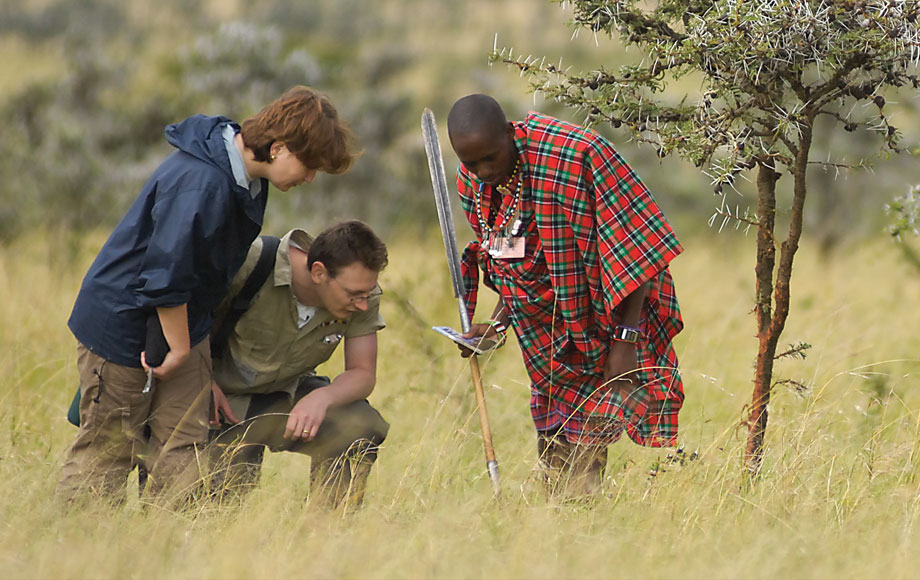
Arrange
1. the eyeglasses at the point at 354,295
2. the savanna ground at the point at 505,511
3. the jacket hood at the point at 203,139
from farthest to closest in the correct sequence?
the eyeglasses at the point at 354,295
the jacket hood at the point at 203,139
the savanna ground at the point at 505,511

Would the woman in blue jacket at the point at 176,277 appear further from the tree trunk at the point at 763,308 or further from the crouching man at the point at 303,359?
the tree trunk at the point at 763,308

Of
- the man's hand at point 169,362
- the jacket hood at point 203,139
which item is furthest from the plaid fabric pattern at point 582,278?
the man's hand at point 169,362

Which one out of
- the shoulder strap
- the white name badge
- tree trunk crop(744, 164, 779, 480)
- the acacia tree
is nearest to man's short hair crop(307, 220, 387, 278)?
the shoulder strap

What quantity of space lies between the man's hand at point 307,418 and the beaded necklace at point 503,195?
0.98 metres

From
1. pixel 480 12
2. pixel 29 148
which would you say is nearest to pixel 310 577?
pixel 29 148

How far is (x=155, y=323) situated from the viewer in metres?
3.88

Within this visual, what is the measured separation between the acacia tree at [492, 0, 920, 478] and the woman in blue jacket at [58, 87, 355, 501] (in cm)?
91

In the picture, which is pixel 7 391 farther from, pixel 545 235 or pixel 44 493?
pixel 545 235

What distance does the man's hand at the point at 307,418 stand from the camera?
4.38 meters

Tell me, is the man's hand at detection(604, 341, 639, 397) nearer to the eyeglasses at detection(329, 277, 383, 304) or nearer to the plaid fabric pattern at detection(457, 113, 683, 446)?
the plaid fabric pattern at detection(457, 113, 683, 446)

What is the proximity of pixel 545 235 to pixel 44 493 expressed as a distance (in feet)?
7.09

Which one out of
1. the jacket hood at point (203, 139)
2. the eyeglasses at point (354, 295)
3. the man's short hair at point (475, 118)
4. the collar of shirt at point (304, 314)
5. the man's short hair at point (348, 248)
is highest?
the man's short hair at point (475, 118)

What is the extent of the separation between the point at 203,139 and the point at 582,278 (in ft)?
4.87

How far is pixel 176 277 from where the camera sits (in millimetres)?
3666
